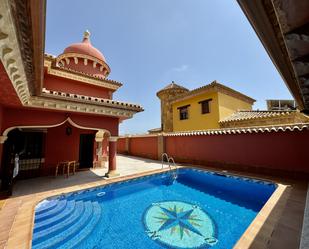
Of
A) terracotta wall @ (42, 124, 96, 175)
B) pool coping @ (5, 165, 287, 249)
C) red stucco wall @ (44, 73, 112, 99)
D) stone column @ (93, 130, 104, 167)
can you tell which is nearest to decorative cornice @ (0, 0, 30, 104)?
pool coping @ (5, 165, 287, 249)

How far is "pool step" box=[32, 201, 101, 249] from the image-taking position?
141 inches

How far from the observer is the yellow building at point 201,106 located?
14.3 m

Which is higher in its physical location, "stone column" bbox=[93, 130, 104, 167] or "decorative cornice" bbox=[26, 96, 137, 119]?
"decorative cornice" bbox=[26, 96, 137, 119]

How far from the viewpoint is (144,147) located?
16.5m

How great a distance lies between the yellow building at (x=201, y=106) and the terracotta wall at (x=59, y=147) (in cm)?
1116

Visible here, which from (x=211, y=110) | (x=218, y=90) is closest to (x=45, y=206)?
(x=211, y=110)

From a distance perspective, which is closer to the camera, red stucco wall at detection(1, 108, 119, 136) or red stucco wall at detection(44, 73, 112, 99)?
red stucco wall at detection(1, 108, 119, 136)

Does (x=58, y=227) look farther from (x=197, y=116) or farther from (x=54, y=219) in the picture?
(x=197, y=116)

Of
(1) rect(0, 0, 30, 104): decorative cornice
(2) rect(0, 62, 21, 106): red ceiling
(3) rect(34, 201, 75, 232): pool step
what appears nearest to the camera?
(1) rect(0, 0, 30, 104): decorative cornice

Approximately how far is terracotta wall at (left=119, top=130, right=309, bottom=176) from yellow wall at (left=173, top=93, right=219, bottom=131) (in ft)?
11.7

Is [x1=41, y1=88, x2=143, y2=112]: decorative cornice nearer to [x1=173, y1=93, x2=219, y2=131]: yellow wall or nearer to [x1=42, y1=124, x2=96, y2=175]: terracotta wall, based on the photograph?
[x1=42, y1=124, x2=96, y2=175]: terracotta wall

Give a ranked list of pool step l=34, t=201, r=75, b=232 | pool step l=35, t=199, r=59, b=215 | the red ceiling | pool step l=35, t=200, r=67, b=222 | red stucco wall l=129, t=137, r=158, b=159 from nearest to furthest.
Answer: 1. the red ceiling
2. pool step l=34, t=201, r=75, b=232
3. pool step l=35, t=200, r=67, b=222
4. pool step l=35, t=199, r=59, b=215
5. red stucco wall l=129, t=137, r=158, b=159

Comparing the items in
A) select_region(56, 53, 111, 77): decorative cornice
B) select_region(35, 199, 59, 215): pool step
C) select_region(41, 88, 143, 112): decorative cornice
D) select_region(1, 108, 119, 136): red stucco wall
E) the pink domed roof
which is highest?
the pink domed roof

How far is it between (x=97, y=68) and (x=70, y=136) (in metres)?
5.86
